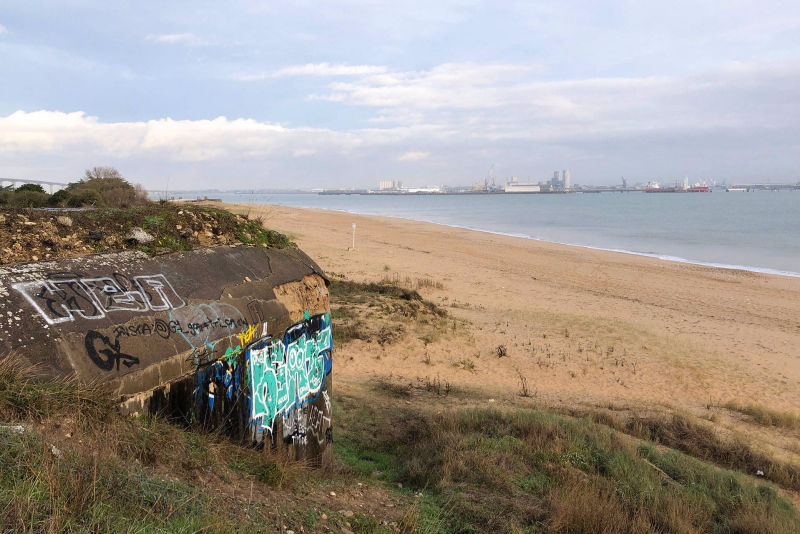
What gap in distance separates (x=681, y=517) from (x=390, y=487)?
277 centimetres

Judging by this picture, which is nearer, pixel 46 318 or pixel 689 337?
pixel 46 318

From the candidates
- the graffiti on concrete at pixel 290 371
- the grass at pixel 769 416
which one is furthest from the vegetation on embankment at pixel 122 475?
the grass at pixel 769 416

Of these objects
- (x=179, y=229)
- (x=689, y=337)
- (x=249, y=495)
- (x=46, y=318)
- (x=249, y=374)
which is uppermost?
(x=179, y=229)

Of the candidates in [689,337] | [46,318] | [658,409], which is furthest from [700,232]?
[46,318]

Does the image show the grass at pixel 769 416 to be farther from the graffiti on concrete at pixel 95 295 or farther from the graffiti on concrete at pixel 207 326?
the graffiti on concrete at pixel 95 295

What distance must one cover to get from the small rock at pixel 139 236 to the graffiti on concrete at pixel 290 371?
162cm

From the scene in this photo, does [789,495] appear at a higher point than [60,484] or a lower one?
lower

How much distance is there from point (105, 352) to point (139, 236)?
5.91ft

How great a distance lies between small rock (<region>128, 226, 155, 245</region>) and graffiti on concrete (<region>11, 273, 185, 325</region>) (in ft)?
2.38

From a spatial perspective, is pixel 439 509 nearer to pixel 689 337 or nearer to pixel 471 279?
pixel 689 337

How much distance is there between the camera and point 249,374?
4.95 m

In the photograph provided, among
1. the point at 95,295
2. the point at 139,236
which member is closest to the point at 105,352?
the point at 95,295

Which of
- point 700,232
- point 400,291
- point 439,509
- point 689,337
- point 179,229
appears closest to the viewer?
point 439,509

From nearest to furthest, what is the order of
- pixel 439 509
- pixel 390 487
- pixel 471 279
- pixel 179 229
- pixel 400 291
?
pixel 439 509, pixel 390 487, pixel 179 229, pixel 400 291, pixel 471 279
